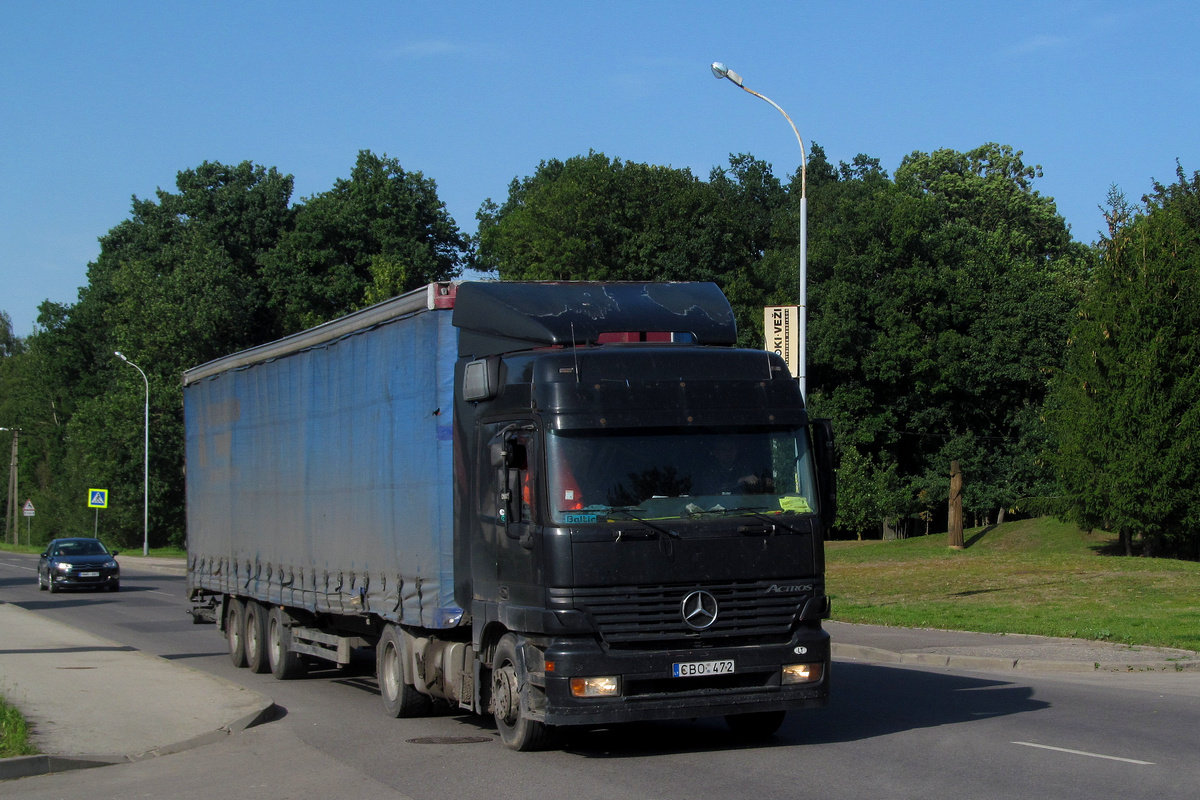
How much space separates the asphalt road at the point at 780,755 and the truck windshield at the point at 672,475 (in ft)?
6.17

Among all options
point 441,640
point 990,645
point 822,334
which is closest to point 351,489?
point 441,640

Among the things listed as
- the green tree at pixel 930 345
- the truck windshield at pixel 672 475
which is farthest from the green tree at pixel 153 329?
the truck windshield at pixel 672 475

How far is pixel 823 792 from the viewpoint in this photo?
7.85m

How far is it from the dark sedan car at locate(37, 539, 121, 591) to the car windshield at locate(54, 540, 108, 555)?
30mm

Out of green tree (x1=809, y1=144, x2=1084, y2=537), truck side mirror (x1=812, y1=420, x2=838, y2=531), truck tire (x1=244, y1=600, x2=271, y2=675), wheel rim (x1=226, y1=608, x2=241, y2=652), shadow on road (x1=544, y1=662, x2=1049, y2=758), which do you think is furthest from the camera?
green tree (x1=809, y1=144, x2=1084, y2=537)

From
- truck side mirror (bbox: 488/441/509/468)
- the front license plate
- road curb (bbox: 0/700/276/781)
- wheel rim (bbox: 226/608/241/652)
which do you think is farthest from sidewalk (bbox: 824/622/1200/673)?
road curb (bbox: 0/700/276/781)

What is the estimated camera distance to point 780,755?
9289 millimetres

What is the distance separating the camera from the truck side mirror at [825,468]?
9328mm

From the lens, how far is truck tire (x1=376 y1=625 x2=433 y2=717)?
11.3m

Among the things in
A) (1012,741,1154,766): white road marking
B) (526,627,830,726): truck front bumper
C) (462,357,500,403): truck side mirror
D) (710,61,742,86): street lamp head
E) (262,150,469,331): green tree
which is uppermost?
(262,150,469,331): green tree

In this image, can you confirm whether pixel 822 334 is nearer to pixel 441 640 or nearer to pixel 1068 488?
pixel 1068 488

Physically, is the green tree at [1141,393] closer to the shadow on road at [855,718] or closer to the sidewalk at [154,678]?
the sidewalk at [154,678]

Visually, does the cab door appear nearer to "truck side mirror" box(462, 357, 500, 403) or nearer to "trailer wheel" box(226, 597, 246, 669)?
"truck side mirror" box(462, 357, 500, 403)

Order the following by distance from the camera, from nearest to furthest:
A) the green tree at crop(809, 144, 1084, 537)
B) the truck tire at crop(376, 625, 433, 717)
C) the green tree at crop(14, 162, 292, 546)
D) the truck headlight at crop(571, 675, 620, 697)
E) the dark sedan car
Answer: the truck headlight at crop(571, 675, 620, 697), the truck tire at crop(376, 625, 433, 717), the dark sedan car, the green tree at crop(809, 144, 1084, 537), the green tree at crop(14, 162, 292, 546)
